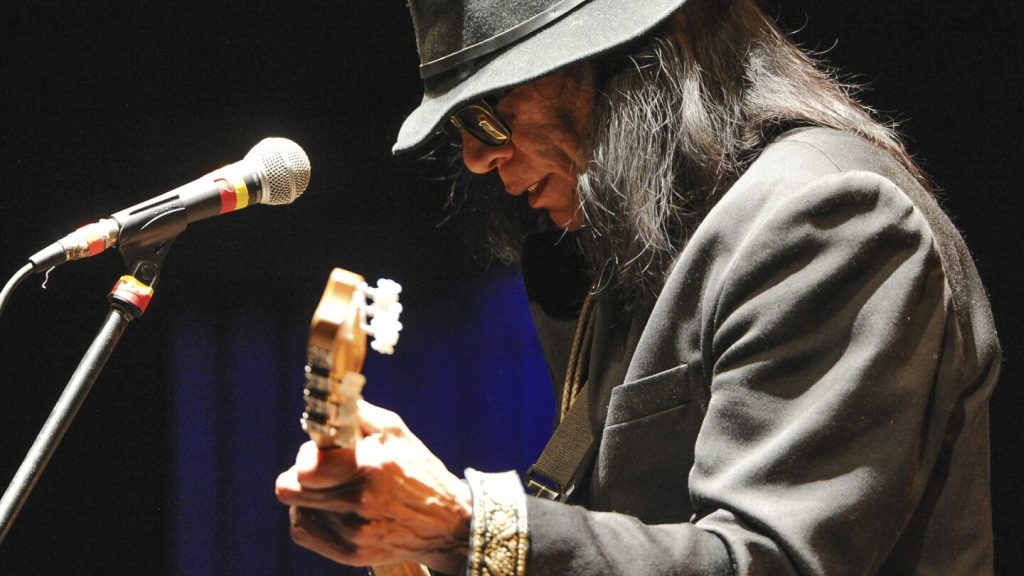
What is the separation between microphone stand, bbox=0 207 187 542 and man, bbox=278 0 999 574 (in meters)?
0.40

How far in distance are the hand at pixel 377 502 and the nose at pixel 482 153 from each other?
0.75 metres

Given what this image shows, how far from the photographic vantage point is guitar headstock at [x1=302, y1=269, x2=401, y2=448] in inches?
37.7

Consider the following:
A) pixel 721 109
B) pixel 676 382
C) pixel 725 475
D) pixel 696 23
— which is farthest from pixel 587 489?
pixel 696 23

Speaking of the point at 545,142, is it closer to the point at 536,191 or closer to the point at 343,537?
the point at 536,191

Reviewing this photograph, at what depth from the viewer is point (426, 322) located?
3.62m

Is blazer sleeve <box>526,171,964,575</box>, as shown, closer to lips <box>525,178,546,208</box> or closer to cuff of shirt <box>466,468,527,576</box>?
cuff of shirt <box>466,468,527,576</box>

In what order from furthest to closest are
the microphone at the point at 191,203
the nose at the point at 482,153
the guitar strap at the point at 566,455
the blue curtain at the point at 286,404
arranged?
the blue curtain at the point at 286,404 < the nose at the point at 482,153 < the guitar strap at the point at 566,455 < the microphone at the point at 191,203

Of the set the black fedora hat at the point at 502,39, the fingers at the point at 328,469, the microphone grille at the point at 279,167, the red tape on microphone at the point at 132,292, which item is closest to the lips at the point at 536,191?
the black fedora hat at the point at 502,39

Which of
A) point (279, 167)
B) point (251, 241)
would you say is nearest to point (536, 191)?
point (279, 167)

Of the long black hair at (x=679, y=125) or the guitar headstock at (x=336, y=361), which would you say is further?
the long black hair at (x=679, y=125)

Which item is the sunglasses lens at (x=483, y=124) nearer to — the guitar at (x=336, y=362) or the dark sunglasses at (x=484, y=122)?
the dark sunglasses at (x=484, y=122)

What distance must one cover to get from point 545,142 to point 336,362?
2.74 ft

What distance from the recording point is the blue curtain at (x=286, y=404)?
3256 mm

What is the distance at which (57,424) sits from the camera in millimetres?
1427
